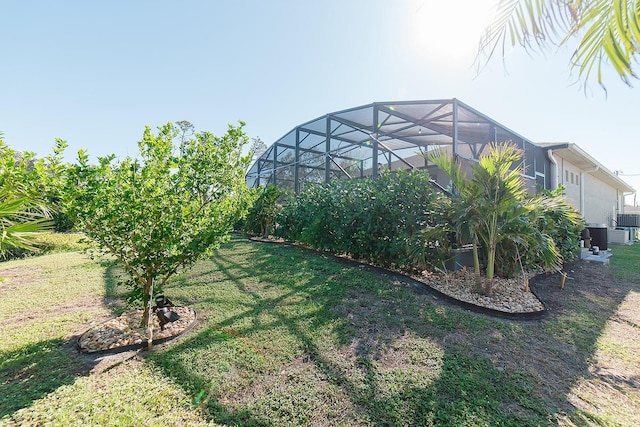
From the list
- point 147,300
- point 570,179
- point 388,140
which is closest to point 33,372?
point 147,300

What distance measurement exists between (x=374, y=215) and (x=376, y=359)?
9.90ft

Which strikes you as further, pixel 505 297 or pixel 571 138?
pixel 571 138

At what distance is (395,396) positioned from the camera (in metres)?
1.81

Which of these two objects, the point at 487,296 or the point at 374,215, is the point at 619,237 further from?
the point at 374,215

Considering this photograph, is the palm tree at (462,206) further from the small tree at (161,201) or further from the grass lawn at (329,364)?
the small tree at (161,201)

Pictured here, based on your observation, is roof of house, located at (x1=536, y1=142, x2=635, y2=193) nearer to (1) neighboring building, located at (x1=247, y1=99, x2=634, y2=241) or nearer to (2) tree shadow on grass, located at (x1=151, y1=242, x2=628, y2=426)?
(1) neighboring building, located at (x1=247, y1=99, x2=634, y2=241)

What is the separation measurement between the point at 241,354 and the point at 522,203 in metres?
4.32

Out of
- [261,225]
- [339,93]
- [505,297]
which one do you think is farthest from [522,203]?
[261,225]

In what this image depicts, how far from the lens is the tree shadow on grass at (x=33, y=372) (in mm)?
1752

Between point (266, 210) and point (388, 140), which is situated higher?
point (388, 140)

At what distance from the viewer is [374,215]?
4957 mm

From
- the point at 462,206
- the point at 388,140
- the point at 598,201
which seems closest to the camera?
the point at 462,206

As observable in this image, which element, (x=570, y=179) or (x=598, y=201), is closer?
(x=570, y=179)

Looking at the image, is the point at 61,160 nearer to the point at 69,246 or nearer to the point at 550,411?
the point at 550,411
